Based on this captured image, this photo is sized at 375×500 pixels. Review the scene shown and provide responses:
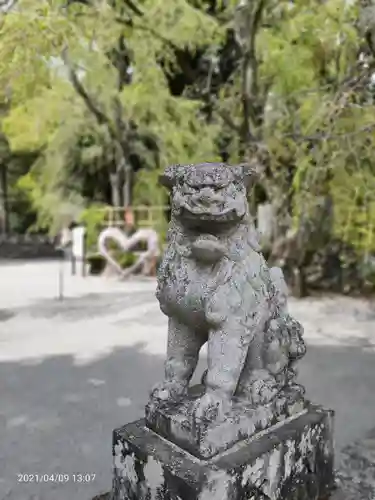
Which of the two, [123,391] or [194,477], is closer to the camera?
[194,477]

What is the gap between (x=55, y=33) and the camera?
5.29 m

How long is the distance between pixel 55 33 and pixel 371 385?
14.0 ft

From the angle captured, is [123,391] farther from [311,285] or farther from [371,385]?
[311,285]

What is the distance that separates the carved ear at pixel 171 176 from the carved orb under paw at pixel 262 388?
0.63 m

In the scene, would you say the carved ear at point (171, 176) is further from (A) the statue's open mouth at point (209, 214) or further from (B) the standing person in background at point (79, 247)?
(B) the standing person in background at point (79, 247)

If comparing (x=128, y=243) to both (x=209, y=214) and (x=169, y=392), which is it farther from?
(x=209, y=214)

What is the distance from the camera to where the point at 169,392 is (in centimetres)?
161

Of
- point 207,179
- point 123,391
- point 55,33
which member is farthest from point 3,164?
point 207,179

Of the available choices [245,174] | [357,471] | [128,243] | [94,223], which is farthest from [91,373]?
[94,223]

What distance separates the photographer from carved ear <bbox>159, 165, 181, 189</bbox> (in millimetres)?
1475

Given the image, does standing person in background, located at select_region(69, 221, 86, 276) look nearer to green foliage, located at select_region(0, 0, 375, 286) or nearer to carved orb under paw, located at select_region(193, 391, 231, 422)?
green foliage, located at select_region(0, 0, 375, 286)

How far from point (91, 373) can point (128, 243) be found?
413cm

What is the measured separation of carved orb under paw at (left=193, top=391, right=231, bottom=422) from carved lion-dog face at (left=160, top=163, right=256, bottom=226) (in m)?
0.47

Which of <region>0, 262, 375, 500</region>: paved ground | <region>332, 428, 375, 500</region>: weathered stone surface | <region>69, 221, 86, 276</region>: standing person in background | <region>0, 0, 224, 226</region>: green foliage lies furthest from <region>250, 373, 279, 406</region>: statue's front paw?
<region>69, 221, 86, 276</region>: standing person in background
